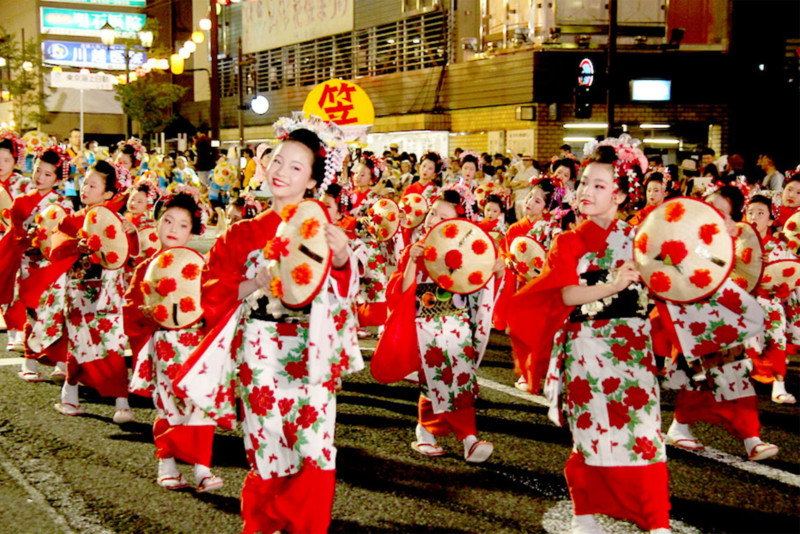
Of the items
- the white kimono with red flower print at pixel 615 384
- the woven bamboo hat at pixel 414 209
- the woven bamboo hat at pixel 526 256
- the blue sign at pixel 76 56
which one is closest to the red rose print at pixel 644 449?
the white kimono with red flower print at pixel 615 384

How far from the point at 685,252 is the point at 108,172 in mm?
4226

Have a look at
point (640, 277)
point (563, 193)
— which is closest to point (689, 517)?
point (640, 277)

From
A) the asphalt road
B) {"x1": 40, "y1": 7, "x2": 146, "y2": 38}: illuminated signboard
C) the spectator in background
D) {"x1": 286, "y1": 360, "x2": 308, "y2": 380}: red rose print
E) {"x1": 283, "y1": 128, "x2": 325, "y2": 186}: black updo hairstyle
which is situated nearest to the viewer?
{"x1": 286, "y1": 360, "x2": 308, "y2": 380}: red rose print

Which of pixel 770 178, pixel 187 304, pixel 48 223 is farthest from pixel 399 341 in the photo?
pixel 770 178

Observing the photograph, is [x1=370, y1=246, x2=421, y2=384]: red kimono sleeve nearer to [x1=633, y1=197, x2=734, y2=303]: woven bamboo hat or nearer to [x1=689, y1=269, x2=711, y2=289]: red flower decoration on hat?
[x1=633, y1=197, x2=734, y2=303]: woven bamboo hat

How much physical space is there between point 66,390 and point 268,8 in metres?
28.5

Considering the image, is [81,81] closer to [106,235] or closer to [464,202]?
[106,235]

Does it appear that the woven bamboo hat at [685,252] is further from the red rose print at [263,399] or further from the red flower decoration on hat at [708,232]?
the red rose print at [263,399]

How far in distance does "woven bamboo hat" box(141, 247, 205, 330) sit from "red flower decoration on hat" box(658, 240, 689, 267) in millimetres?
2510

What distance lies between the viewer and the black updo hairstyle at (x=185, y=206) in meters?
5.14

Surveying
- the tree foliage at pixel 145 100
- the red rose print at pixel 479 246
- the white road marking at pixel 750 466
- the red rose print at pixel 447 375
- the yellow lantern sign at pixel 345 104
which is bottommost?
the white road marking at pixel 750 466

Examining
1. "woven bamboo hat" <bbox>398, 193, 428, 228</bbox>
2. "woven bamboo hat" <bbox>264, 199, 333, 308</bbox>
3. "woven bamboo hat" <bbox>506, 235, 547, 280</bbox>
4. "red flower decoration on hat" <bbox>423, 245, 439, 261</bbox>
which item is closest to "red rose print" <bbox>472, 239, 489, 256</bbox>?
"red flower decoration on hat" <bbox>423, 245, 439, 261</bbox>

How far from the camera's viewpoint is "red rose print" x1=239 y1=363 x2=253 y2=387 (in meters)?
3.79

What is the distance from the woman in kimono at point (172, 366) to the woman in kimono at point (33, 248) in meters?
2.04
